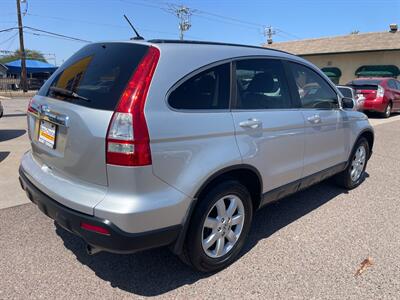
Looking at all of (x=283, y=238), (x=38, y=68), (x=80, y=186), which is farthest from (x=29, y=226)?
(x=38, y=68)

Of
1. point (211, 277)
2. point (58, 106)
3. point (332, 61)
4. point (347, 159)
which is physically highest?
point (332, 61)

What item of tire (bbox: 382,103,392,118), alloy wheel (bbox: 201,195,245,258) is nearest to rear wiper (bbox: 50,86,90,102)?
alloy wheel (bbox: 201,195,245,258)

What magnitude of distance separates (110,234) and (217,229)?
94cm

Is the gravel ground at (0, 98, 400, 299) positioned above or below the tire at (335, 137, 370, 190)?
below

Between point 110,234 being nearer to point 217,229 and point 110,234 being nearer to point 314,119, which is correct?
point 217,229

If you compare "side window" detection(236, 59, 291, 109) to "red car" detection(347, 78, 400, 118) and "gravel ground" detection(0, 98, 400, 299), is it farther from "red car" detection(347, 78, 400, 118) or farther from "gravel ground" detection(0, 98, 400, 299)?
"red car" detection(347, 78, 400, 118)

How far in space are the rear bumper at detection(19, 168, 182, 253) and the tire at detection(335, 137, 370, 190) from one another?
3138mm

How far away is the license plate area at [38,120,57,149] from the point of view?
261 centimetres

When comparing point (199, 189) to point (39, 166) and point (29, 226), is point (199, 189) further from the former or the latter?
point (29, 226)

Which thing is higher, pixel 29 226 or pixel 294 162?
pixel 294 162

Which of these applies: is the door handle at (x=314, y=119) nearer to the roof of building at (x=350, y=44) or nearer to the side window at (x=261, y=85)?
the side window at (x=261, y=85)

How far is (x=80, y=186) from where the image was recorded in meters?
2.40

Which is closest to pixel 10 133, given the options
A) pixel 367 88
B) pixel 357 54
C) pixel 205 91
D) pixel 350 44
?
pixel 205 91

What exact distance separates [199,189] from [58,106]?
1.21m
